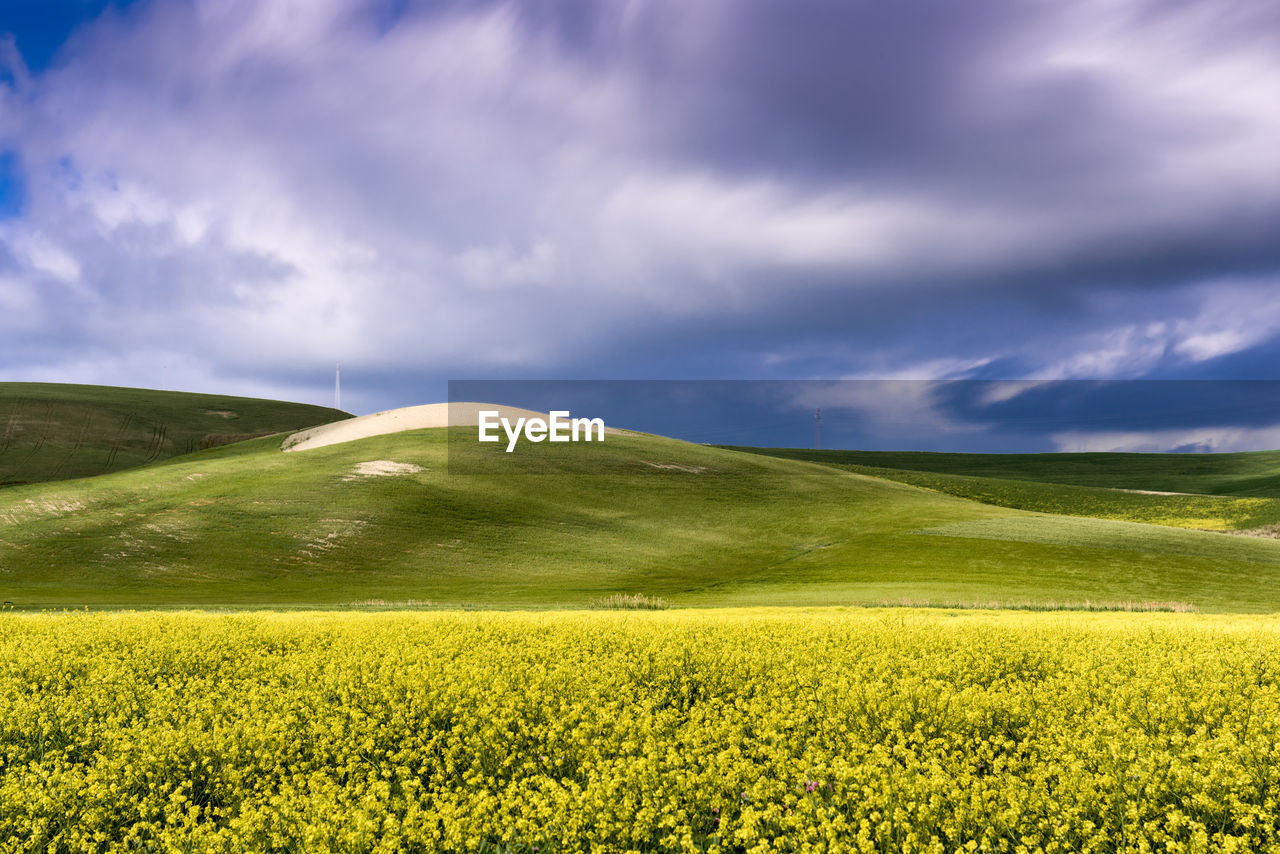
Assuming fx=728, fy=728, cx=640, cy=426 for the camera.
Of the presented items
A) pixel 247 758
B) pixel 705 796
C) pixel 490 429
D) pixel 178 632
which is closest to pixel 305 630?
pixel 178 632

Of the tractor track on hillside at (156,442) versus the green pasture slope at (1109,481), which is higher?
the tractor track on hillside at (156,442)

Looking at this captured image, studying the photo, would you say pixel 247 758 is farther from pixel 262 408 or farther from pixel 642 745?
pixel 262 408

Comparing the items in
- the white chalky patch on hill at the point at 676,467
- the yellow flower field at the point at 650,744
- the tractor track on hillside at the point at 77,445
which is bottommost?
the yellow flower field at the point at 650,744

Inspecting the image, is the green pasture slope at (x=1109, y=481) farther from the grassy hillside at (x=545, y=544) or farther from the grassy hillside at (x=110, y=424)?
the grassy hillside at (x=110, y=424)

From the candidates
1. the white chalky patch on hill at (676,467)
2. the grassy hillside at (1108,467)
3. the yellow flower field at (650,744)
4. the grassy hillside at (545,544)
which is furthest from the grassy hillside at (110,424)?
the yellow flower field at (650,744)

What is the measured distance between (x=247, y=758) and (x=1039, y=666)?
1116 centimetres

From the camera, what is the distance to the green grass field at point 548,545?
125 ft

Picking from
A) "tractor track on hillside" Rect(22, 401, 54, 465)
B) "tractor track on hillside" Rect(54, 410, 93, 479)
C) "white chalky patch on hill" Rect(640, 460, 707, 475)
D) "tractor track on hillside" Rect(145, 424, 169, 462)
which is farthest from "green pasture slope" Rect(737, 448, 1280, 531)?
"tractor track on hillside" Rect(22, 401, 54, 465)

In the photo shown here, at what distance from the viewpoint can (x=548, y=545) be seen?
5153 centimetres

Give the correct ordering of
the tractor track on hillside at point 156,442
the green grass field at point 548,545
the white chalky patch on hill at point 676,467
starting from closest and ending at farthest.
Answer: the green grass field at point 548,545 < the white chalky patch on hill at point 676,467 < the tractor track on hillside at point 156,442

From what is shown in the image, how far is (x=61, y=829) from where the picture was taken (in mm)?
6875

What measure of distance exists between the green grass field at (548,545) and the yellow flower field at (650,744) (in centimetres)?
2153

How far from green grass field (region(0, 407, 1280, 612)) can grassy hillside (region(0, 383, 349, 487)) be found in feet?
138

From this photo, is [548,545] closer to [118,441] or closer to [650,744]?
[650,744]
